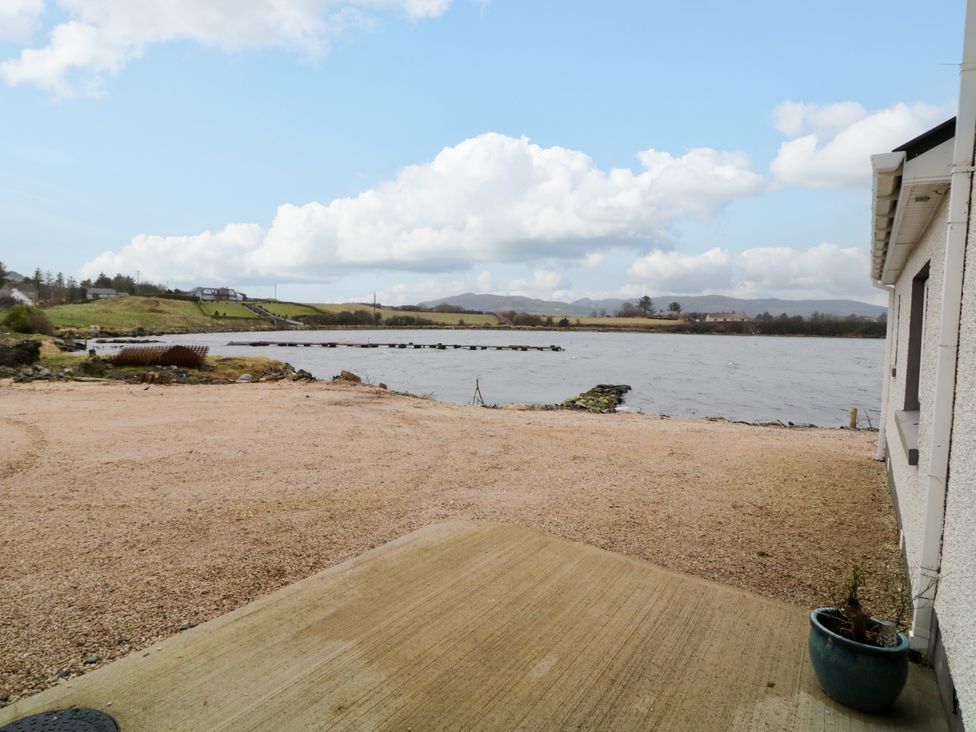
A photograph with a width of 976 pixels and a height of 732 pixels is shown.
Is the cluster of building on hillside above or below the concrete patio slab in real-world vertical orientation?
above

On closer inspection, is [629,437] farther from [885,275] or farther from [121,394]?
[121,394]

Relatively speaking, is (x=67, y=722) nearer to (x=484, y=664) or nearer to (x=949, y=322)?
(x=484, y=664)

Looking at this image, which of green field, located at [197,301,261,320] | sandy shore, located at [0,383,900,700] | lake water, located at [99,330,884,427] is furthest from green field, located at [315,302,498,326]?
sandy shore, located at [0,383,900,700]

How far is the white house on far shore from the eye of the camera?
9.11ft

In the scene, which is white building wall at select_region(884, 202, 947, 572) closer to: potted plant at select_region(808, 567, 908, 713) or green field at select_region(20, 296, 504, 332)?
potted plant at select_region(808, 567, 908, 713)

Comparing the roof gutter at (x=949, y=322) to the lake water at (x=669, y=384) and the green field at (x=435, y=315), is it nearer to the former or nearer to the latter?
the lake water at (x=669, y=384)

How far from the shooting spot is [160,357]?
941 inches

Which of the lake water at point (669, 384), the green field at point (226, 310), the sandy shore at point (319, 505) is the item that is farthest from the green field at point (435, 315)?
the sandy shore at point (319, 505)

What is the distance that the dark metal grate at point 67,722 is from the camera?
2783 millimetres

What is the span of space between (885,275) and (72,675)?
8974 mm

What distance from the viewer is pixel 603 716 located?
2.95 metres

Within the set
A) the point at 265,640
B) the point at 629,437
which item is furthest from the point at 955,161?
the point at 629,437

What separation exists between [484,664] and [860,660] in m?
1.82

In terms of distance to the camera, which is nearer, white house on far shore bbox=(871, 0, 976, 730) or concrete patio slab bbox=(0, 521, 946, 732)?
white house on far shore bbox=(871, 0, 976, 730)
